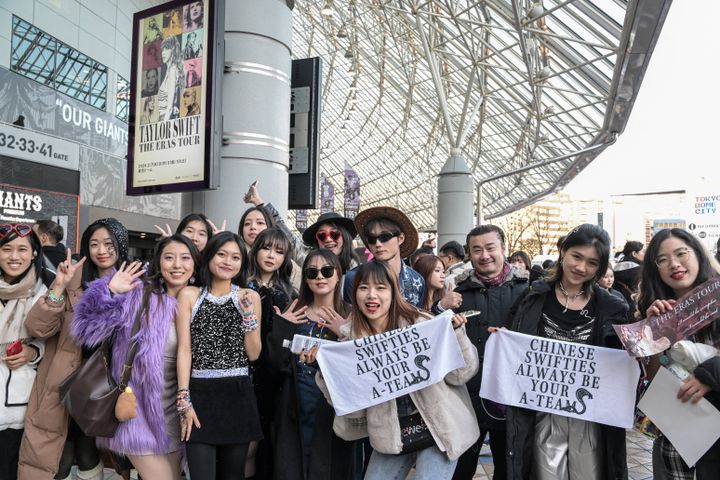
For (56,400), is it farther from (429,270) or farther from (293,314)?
(429,270)

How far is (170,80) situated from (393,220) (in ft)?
7.92

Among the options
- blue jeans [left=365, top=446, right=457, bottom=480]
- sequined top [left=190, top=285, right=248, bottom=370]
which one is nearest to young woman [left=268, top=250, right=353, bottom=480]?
sequined top [left=190, top=285, right=248, bottom=370]

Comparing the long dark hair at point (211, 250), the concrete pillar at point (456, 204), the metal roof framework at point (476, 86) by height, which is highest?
the metal roof framework at point (476, 86)

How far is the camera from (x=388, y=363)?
10.3 feet

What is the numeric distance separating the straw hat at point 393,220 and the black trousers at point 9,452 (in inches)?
106

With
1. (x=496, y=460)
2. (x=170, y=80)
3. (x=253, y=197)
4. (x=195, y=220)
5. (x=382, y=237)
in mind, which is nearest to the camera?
(x=496, y=460)

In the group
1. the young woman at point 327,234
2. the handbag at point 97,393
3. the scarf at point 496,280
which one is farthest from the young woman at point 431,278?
the handbag at point 97,393

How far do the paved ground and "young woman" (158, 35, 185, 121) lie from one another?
10.7 feet

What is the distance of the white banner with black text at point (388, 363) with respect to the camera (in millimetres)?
3072

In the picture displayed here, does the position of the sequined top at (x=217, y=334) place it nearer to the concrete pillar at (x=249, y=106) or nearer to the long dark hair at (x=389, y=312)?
the long dark hair at (x=389, y=312)

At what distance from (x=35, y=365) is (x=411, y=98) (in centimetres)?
3271

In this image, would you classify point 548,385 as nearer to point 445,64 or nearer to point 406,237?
point 406,237

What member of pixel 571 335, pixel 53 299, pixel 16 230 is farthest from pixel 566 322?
pixel 16 230

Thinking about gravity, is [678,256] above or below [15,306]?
above
